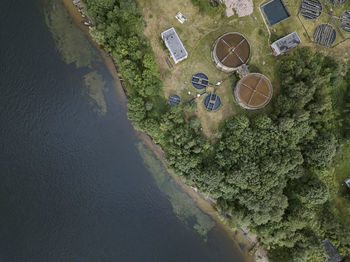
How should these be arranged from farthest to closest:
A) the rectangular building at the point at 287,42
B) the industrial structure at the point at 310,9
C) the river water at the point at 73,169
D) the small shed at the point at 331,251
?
the river water at the point at 73,169 → the industrial structure at the point at 310,9 → the small shed at the point at 331,251 → the rectangular building at the point at 287,42

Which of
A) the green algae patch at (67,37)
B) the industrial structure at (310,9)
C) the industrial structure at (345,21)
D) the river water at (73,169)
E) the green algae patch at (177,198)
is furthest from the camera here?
the green algae patch at (177,198)

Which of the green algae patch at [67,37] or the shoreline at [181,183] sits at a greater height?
the green algae patch at [67,37]

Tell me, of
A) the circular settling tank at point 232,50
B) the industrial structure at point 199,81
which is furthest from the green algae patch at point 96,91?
the circular settling tank at point 232,50

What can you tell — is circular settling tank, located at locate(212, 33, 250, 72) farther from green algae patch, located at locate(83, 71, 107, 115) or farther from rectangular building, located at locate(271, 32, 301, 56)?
green algae patch, located at locate(83, 71, 107, 115)

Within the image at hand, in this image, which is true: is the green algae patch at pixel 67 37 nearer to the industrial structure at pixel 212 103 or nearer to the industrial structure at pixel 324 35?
the industrial structure at pixel 212 103

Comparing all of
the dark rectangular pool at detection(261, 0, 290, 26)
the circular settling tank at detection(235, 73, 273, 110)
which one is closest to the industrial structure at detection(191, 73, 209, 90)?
the circular settling tank at detection(235, 73, 273, 110)

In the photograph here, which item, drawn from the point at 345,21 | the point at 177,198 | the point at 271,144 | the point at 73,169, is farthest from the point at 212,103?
the point at 73,169

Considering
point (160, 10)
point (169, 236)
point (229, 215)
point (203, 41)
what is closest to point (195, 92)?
point (203, 41)
